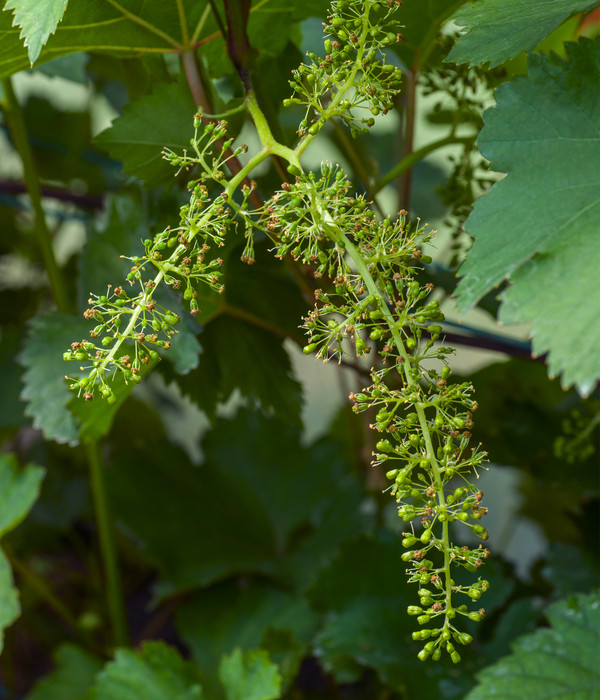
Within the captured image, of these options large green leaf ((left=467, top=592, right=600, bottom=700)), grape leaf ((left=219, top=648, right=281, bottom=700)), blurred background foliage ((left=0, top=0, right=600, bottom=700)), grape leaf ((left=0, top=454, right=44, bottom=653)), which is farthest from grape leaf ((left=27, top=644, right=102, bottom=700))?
large green leaf ((left=467, top=592, right=600, bottom=700))

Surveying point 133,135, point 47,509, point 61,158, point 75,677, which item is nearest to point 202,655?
point 75,677

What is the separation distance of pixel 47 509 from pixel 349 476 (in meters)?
0.47

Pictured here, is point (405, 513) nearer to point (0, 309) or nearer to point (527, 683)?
point (527, 683)

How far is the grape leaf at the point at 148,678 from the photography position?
2.25 feet

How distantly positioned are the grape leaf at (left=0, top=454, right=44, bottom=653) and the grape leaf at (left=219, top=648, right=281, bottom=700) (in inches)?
7.9

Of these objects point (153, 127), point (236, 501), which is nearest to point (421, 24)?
point (153, 127)

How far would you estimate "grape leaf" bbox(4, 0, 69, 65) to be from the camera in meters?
0.39

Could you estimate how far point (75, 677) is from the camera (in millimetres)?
851

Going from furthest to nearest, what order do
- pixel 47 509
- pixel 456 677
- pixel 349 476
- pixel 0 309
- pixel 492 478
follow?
pixel 492 478 → pixel 0 309 → pixel 47 509 → pixel 349 476 → pixel 456 677

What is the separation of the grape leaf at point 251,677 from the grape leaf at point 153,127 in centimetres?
43

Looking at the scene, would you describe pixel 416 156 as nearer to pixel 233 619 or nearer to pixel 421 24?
pixel 421 24

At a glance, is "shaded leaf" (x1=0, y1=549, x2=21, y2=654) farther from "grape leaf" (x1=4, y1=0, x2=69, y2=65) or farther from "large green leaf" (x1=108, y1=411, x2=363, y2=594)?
"grape leaf" (x1=4, y1=0, x2=69, y2=65)

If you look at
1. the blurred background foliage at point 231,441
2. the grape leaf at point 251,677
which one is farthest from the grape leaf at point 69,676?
the grape leaf at point 251,677

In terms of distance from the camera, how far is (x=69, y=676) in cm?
85
